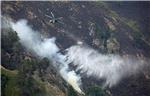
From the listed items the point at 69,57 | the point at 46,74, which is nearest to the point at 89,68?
the point at 69,57

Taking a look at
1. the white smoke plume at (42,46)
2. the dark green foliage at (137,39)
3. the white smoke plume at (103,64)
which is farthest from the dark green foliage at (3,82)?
the dark green foliage at (137,39)

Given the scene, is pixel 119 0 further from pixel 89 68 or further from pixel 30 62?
pixel 30 62

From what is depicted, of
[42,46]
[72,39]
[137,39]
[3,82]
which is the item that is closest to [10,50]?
[3,82]

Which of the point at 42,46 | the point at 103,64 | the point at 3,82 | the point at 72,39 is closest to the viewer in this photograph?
the point at 3,82

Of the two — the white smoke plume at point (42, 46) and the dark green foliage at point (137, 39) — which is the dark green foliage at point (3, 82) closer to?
the white smoke plume at point (42, 46)

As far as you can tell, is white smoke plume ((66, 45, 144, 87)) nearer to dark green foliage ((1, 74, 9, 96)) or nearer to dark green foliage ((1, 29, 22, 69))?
dark green foliage ((1, 29, 22, 69))

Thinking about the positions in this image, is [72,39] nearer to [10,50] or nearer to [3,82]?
[10,50]

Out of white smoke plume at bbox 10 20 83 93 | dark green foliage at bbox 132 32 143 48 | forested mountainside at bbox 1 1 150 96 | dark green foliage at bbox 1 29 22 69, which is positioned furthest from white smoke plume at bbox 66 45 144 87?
dark green foliage at bbox 1 29 22 69
